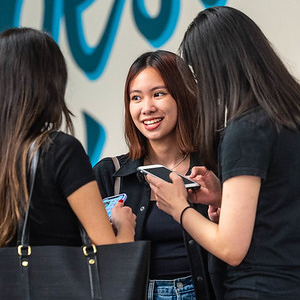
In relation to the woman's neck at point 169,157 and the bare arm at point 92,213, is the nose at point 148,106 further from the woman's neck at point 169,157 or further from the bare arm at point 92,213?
the bare arm at point 92,213

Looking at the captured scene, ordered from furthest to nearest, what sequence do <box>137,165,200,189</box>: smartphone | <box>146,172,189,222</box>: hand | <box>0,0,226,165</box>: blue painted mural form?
<box>0,0,226,165</box>: blue painted mural < <box>137,165,200,189</box>: smartphone < <box>146,172,189,222</box>: hand

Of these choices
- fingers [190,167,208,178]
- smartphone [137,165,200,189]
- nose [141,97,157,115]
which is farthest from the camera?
nose [141,97,157,115]

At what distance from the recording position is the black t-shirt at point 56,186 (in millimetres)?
1580

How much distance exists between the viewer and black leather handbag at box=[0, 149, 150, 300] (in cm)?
157

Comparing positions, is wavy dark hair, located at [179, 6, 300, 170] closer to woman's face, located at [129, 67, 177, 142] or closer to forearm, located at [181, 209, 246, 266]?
forearm, located at [181, 209, 246, 266]

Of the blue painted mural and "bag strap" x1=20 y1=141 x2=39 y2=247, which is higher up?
the blue painted mural

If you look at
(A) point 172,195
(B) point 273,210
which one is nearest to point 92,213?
(A) point 172,195

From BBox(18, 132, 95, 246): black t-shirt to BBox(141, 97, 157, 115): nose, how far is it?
0.85 metres

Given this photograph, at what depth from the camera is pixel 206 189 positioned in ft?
6.41

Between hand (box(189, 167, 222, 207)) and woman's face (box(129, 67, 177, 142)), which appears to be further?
woman's face (box(129, 67, 177, 142))

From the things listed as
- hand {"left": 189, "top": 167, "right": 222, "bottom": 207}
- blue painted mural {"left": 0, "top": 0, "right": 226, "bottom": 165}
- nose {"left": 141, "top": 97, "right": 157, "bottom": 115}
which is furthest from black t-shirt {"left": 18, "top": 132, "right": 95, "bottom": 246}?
blue painted mural {"left": 0, "top": 0, "right": 226, "bottom": 165}

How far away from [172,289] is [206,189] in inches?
16.2

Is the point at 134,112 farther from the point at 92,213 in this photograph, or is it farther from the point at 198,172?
the point at 92,213

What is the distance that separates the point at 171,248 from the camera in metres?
2.23
